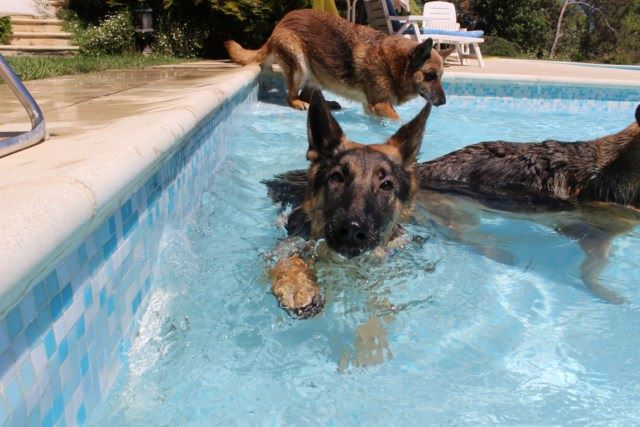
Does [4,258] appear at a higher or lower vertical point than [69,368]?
higher

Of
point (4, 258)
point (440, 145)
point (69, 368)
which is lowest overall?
point (440, 145)

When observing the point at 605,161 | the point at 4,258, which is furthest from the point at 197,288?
the point at 605,161

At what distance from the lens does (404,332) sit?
10.5 ft

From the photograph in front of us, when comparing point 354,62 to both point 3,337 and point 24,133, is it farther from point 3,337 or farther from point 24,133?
point 3,337

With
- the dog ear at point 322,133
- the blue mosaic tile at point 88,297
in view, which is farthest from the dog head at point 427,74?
the blue mosaic tile at point 88,297

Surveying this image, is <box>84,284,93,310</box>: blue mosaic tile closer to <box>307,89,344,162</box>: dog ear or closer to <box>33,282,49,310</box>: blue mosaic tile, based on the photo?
<box>33,282,49,310</box>: blue mosaic tile

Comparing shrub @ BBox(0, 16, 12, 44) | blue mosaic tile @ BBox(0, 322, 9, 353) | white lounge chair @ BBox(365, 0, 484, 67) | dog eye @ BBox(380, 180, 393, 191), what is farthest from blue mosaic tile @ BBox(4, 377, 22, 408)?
white lounge chair @ BBox(365, 0, 484, 67)

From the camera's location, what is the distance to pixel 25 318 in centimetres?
159

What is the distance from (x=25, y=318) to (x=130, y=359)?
44.2 inches

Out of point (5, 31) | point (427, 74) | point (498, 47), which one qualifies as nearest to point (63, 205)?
point (427, 74)

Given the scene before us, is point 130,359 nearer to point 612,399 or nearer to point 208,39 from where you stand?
point 612,399

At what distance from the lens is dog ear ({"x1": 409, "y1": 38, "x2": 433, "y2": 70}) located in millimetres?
8609

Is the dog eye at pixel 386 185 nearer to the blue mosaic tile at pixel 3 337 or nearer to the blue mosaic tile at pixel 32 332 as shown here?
the blue mosaic tile at pixel 32 332

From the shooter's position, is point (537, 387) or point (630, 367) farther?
point (630, 367)
